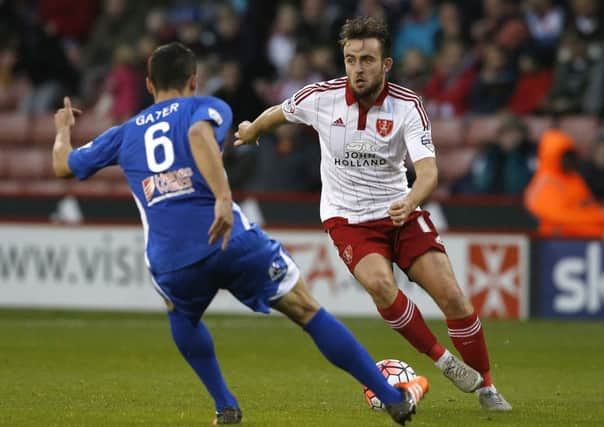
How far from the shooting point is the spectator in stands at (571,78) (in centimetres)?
1645

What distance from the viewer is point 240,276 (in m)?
6.81

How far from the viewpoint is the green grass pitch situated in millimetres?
7703

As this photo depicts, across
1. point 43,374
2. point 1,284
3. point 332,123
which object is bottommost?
point 1,284

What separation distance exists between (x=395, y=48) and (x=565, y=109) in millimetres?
2638

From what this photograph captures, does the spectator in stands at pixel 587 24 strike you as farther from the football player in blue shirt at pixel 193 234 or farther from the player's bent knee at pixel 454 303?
the football player in blue shirt at pixel 193 234

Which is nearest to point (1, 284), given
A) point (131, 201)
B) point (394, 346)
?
point (131, 201)

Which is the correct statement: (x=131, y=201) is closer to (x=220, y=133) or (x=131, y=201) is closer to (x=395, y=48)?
(x=395, y=48)

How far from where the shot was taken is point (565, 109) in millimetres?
16516

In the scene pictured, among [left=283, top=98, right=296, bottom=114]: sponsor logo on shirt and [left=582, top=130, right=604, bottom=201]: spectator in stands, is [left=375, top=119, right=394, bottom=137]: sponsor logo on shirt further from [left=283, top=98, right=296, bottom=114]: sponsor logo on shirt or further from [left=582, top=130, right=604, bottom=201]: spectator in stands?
[left=582, top=130, right=604, bottom=201]: spectator in stands

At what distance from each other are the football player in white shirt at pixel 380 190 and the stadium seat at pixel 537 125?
8.51 meters

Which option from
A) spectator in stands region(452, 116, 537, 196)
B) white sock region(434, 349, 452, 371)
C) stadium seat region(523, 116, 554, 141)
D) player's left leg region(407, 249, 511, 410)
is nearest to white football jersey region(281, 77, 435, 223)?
player's left leg region(407, 249, 511, 410)

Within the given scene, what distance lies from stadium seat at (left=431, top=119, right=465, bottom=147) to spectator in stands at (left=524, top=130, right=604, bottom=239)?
1568 mm

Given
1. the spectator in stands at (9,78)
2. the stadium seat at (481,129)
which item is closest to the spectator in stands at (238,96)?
the stadium seat at (481,129)

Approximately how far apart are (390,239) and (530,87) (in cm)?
927
